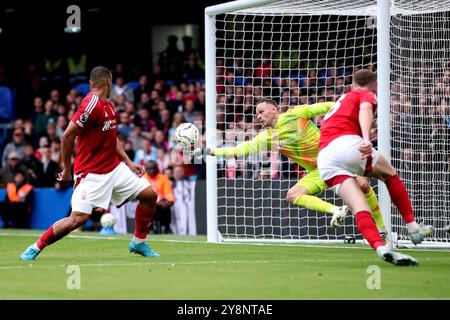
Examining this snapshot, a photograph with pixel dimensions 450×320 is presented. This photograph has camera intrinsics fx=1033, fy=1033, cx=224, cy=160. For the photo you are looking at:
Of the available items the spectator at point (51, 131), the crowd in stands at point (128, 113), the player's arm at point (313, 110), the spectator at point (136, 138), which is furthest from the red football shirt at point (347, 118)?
the spectator at point (51, 131)

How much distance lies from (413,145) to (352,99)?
3.68 meters

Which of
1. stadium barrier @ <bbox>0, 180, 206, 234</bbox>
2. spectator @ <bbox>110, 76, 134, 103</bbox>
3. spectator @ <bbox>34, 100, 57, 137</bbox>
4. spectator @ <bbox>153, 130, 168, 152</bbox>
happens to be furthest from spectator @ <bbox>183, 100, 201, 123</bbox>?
spectator @ <bbox>34, 100, 57, 137</bbox>

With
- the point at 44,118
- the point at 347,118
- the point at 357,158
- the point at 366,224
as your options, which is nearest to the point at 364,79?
the point at 347,118

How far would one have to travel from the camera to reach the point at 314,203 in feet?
40.2

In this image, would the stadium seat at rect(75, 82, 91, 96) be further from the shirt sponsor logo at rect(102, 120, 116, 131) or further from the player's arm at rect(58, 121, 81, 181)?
the player's arm at rect(58, 121, 81, 181)

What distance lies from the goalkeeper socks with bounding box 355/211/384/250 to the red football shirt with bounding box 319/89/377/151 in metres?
0.80

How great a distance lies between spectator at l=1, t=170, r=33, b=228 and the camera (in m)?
21.2

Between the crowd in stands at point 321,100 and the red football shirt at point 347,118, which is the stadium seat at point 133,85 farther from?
the red football shirt at point 347,118

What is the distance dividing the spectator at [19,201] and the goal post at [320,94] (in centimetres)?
538

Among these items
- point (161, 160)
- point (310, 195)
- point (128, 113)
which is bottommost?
point (310, 195)

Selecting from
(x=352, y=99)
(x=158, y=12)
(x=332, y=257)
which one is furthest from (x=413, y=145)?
(x=158, y=12)

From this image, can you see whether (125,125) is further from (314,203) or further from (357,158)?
(357,158)

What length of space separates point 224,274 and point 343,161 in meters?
1.57

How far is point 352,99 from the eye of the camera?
31.6 feet
